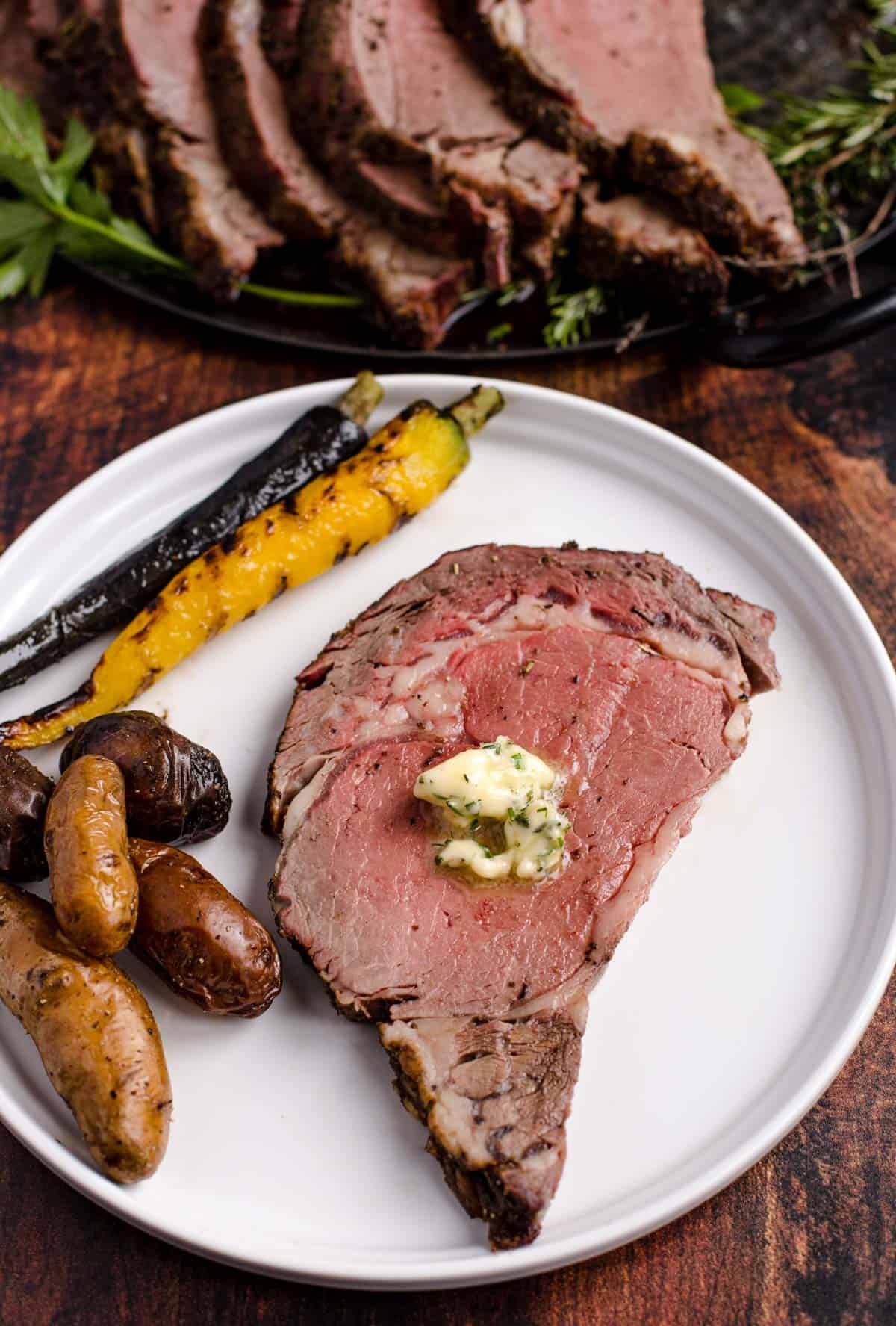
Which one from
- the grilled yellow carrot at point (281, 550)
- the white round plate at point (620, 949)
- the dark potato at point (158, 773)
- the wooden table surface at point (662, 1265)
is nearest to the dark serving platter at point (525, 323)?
the white round plate at point (620, 949)

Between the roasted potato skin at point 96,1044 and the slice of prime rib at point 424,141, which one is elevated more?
the slice of prime rib at point 424,141

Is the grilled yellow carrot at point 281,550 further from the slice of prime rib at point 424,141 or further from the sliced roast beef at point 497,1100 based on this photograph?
the sliced roast beef at point 497,1100

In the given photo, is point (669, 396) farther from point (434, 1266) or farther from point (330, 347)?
point (434, 1266)

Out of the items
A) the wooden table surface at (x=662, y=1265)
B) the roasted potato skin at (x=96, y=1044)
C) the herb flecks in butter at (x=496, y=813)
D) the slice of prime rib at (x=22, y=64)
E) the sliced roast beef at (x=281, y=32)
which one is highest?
the slice of prime rib at (x=22, y=64)

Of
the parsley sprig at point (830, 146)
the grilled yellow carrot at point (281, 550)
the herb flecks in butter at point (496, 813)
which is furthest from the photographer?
the parsley sprig at point (830, 146)

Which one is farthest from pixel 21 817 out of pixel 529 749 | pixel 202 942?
pixel 529 749

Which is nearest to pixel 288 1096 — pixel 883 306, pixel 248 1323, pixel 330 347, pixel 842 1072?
pixel 248 1323

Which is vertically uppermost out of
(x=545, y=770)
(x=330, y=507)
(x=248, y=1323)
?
Result: (x=330, y=507)
